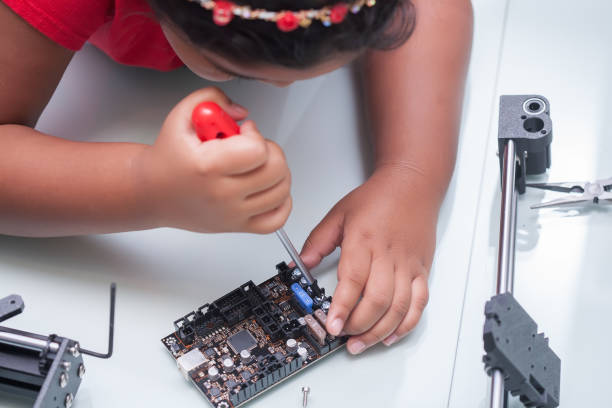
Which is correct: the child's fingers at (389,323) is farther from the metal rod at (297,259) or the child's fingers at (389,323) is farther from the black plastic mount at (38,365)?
the black plastic mount at (38,365)

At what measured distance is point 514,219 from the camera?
83 centimetres

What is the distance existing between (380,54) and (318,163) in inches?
5.9

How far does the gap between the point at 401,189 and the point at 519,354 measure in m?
0.26

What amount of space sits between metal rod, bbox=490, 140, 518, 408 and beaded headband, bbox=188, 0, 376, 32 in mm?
299

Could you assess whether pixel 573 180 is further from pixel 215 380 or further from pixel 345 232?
pixel 215 380

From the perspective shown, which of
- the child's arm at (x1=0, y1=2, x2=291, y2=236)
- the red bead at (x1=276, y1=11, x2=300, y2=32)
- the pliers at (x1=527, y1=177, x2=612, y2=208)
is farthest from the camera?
the pliers at (x1=527, y1=177, x2=612, y2=208)

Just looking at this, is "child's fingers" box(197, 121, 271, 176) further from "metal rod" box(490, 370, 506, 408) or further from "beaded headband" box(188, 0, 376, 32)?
"metal rod" box(490, 370, 506, 408)

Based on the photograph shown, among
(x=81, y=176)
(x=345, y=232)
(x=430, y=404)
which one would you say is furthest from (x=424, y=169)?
(x=81, y=176)

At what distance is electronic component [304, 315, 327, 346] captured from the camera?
82cm

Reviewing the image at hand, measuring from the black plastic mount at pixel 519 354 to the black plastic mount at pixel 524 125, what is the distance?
0.22m

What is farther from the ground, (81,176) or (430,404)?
(81,176)

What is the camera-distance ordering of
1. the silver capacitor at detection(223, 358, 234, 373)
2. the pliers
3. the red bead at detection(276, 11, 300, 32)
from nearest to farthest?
the red bead at detection(276, 11, 300, 32) < the silver capacitor at detection(223, 358, 234, 373) < the pliers

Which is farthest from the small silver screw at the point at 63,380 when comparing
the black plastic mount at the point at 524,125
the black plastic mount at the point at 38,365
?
the black plastic mount at the point at 524,125

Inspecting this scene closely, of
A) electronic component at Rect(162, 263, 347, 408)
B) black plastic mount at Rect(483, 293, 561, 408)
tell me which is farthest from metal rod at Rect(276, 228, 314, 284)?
black plastic mount at Rect(483, 293, 561, 408)
